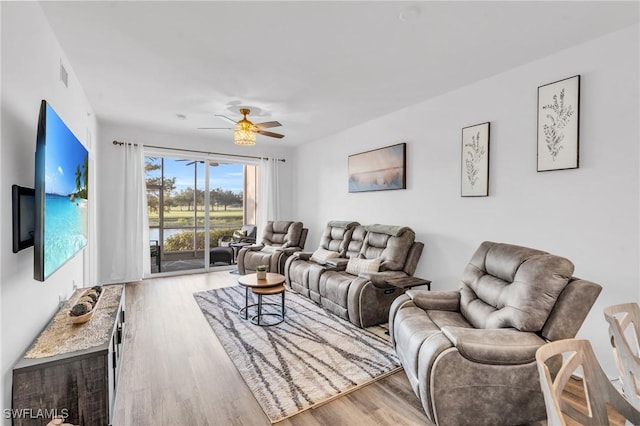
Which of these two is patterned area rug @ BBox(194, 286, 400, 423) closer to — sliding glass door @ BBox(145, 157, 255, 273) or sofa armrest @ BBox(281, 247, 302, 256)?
sofa armrest @ BBox(281, 247, 302, 256)

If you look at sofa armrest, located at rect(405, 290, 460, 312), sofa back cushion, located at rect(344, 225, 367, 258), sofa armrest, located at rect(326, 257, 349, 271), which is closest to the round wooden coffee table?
sofa armrest, located at rect(326, 257, 349, 271)

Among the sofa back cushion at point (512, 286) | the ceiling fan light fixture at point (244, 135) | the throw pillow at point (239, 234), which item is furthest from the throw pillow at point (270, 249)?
the sofa back cushion at point (512, 286)

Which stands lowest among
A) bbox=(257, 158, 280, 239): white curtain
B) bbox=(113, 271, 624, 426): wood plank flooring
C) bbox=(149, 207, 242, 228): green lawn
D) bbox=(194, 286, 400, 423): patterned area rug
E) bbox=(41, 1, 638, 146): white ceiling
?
bbox=(113, 271, 624, 426): wood plank flooring

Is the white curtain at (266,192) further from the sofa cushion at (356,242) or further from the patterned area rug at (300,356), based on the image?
the patterned area rug at (300,356)

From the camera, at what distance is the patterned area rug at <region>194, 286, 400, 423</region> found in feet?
A: 7.11

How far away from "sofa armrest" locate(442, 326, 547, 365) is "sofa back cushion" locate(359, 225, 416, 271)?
71.3 inches

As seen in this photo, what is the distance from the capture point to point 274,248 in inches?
213

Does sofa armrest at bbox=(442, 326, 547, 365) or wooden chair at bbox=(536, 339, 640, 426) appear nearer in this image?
wooden chair at bbox=(536, 339, 640, 426)

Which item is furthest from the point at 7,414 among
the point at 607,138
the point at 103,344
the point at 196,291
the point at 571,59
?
the point at 571,59

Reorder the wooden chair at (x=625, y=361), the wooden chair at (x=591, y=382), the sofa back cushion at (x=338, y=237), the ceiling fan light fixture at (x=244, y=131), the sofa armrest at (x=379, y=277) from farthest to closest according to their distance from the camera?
1. the sofa back cushion at (x=338, y=237)
2. the ceiling fan light fixture at (x=244, y=131)
3. the sofa armrest at (x=379, y=277)
4. the wooden chair at (x=625, y=361)
5. the wooden chair at (x=591, y=382)

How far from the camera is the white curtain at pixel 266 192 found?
21.4ft

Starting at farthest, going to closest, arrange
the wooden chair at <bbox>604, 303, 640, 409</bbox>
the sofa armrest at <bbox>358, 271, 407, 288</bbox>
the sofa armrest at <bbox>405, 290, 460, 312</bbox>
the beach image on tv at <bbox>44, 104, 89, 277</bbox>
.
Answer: the sofa armrest at <bbox>358, 271, 407, 288</bbox>, the sofa armrest at <bbox>405, 290, 460, 312</bbox>, the beach image on tv at <bbox>44, 104, 89, 277</bbox>, the wooden chair at <bbox>604, 303, 640, 409</bbox>

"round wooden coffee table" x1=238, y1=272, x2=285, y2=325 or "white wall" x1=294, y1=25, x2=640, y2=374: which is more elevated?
"white wall" x1=294, y1=25, x2=640, y2=374

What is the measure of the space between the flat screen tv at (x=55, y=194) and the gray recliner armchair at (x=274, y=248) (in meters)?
2.84
